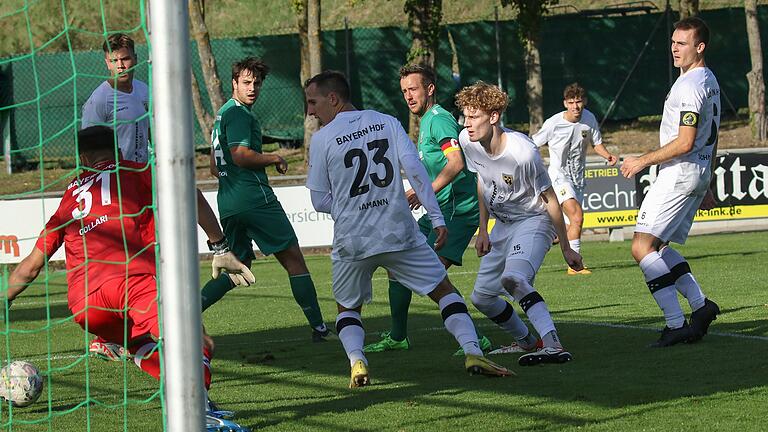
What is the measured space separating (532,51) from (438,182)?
18.8 meters

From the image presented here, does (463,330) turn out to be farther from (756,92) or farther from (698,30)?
(756,92)

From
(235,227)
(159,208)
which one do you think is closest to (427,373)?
(235,227)

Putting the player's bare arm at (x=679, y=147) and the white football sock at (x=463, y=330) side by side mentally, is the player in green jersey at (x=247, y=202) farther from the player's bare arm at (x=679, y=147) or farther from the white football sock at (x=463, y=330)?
the player's bare arm at (x=679, y=147)

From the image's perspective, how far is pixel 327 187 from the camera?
7254mm

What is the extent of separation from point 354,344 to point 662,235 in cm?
253

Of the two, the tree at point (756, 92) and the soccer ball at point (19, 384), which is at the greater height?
the tree at point (756, 92)

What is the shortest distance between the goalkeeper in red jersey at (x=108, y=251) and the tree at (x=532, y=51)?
2107cm

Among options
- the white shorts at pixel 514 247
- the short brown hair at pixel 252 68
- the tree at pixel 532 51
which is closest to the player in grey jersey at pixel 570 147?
the short brown hair at pixel 252 68

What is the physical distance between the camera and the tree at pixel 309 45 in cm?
2361

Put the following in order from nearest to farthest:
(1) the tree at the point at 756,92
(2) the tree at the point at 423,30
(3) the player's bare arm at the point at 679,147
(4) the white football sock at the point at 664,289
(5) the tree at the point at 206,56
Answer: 1. (3) the player's bare arm at the point at 679,147
2. (4) the white football sock at the point at 664,289
3. (5) the tree at the point at 206,56
4. (1) the tree at the point at 756,92
5. (2) the tree at the point at 423,30

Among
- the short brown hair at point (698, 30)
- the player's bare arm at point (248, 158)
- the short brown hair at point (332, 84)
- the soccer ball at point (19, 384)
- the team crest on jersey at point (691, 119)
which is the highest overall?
the short brown hair at point (698, 30)

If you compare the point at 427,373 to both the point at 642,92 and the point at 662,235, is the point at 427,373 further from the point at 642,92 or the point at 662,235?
the point at 642,92

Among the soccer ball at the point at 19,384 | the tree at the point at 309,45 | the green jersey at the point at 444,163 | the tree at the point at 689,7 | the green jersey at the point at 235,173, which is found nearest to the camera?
the soccer ball at the point at 19,384

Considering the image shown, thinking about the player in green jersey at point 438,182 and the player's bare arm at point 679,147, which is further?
the player in green jersey at point 438,182
